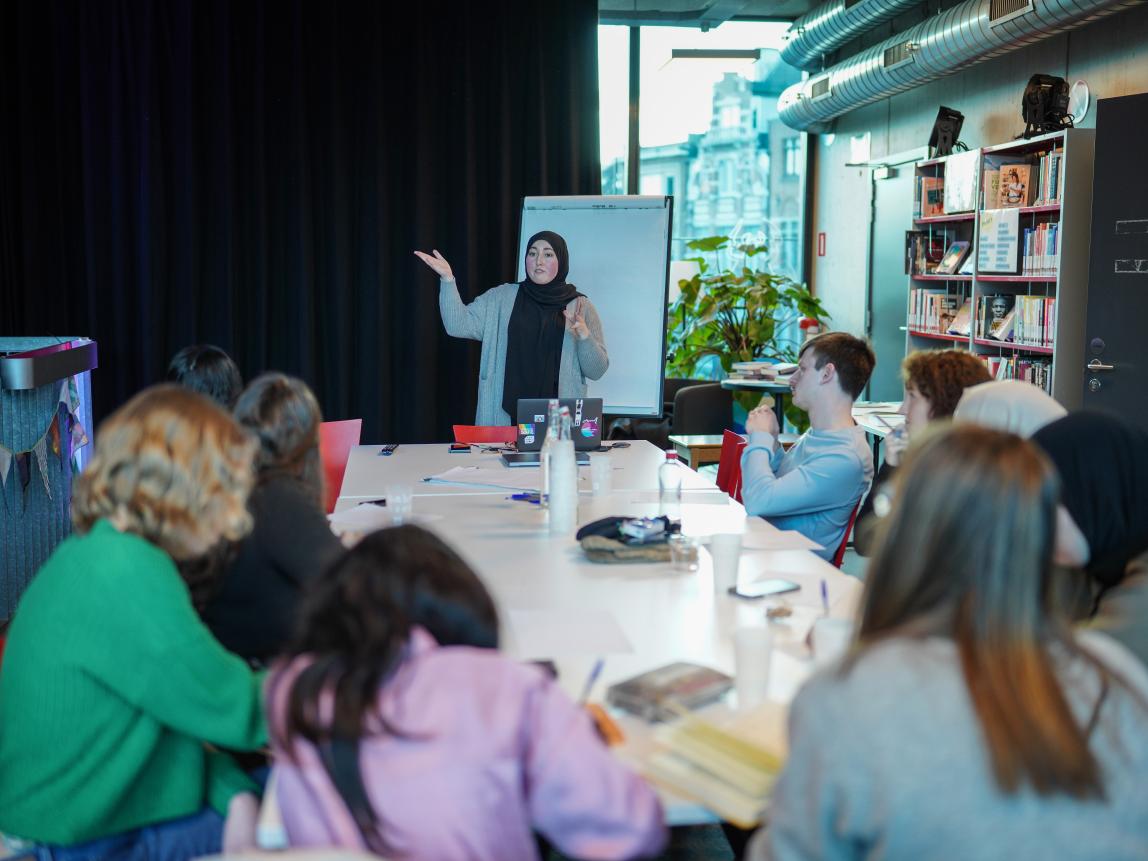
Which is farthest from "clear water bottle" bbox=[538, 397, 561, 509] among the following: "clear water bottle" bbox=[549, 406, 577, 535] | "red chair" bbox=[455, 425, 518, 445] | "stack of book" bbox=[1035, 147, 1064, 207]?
"stack of book" bbox=[1035, 147, 1064, 207]

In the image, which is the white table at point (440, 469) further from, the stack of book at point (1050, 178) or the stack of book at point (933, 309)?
the stack of book at point (933, 309)

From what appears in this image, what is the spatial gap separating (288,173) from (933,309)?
4010 millimetres

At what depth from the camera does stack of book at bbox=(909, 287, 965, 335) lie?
271 inches

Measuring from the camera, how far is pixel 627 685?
1.77 m

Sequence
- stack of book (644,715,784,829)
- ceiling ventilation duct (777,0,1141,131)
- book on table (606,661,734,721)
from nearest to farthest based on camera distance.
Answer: stack of book (644,715,784,829) → book on table (606,661,734,721) → ceiling ventilation duct (777,0,1141,131)

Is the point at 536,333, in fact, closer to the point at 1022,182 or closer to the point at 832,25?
the point at 1022,182

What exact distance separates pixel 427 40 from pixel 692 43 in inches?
98.7

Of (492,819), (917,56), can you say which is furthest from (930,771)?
(917,56)

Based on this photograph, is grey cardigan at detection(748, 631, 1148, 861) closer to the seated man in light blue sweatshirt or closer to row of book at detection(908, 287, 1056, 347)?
the seated man in light blue sweatshirt

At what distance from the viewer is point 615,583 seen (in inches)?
98.7

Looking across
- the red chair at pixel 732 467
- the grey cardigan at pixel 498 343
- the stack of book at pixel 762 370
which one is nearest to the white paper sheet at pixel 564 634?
the red chair at pixel 732 467

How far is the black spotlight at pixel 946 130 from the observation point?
22.4ft

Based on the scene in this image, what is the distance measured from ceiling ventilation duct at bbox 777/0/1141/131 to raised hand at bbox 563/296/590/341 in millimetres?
2450

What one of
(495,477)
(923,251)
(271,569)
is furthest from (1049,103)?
(271,569)
